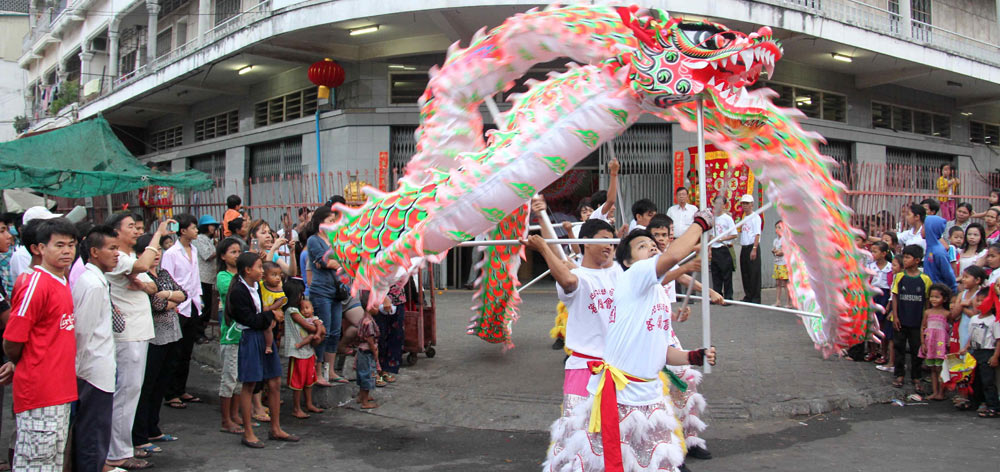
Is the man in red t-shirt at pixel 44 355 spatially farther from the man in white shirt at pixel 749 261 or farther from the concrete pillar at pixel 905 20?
the concrete pillar at pixel 905 20

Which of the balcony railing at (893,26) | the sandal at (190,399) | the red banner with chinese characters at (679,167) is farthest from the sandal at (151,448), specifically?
the balcony railing at (893,26)

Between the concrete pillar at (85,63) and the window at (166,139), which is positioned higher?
the concrete pillar at (85,63)

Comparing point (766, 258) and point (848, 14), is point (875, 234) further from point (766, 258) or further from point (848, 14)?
point (848, 14)

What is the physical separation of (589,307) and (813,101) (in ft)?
35.4

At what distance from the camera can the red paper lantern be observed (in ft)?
38.9

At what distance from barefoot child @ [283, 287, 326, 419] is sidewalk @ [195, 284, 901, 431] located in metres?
0.63

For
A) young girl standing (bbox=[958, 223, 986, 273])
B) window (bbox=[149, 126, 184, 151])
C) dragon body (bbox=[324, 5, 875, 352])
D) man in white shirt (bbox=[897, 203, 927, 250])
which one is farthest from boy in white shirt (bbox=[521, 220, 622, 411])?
window (bbox=[149, 126, 184, 151])

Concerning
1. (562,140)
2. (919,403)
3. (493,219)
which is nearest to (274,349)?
(493,219)

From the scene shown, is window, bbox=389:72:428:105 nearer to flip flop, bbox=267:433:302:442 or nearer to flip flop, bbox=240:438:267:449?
flip flop, bbox=267:433:302:442

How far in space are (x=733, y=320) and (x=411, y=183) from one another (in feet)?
19.6

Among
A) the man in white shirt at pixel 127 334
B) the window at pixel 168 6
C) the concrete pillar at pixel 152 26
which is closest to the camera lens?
the man in white shirt at pixel 127 334

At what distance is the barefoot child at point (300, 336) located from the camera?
5.23 m

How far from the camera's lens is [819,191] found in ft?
11.1

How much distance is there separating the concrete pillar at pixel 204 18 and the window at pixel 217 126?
66.1 inches
